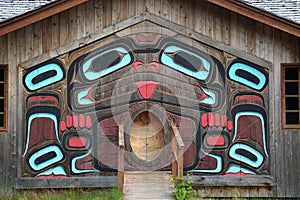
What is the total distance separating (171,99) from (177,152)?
1368mm

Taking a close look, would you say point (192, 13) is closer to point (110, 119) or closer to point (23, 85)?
point (110, 119)

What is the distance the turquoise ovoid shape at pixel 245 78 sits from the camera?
42.7ft

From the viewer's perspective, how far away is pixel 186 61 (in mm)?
13008

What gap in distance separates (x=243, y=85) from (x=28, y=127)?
497cm

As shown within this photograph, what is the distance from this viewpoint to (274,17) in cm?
1234

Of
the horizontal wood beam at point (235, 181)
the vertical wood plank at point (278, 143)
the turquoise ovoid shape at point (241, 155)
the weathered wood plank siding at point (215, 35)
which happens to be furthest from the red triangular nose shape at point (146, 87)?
the vertical wood plank at point (278, 143)

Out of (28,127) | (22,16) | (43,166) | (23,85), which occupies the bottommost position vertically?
(43,166)

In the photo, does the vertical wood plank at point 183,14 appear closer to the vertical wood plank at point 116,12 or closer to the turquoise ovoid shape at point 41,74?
the vertical wood plank at point 116,12

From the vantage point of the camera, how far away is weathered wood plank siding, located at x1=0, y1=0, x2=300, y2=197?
1280 cm

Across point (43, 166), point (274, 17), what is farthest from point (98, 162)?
point (274, 17)

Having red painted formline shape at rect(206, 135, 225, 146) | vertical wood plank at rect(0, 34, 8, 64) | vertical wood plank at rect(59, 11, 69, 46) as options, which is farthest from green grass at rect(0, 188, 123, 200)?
vertical wood plank at rect(59, 11, 69, 46)

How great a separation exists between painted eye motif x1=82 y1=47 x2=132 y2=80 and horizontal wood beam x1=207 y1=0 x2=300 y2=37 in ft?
8.28

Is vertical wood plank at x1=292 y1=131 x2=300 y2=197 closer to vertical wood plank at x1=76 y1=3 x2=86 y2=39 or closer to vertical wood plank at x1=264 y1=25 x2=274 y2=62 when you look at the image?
vertical wood plank at x1=264 y1=25 x2=274 y2=62

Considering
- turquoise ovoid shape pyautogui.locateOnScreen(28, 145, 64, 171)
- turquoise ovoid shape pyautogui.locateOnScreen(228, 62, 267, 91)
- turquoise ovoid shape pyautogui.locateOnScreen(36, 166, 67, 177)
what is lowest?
turquoise ovoid shape pyautogui.locateOnScreen(36, 166, 67, 177)
